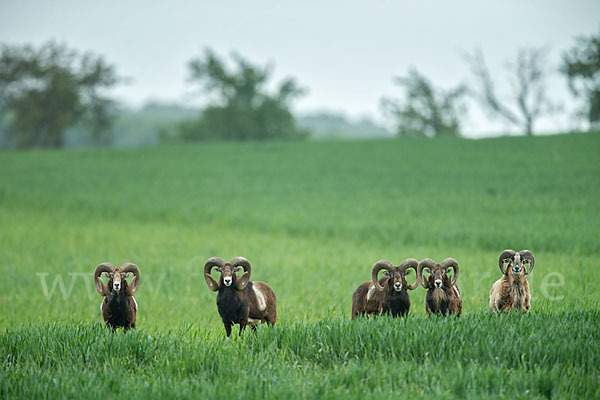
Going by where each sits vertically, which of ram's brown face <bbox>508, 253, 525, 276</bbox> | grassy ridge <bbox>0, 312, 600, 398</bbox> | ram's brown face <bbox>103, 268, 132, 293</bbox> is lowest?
grassy ridge <bbox>0, 312, 600, 398</bbox>

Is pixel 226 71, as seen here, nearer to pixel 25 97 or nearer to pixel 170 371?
pixel 25 97

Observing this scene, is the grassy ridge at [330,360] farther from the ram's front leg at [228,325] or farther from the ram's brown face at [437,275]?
the ram's brown face at [437,275]

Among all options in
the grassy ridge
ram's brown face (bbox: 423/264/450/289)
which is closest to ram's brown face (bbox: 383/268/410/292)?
ram's brown face (bbox: 423/264/450/289)

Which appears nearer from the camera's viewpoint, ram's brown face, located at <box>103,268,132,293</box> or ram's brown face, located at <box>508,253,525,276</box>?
ram's brown face, located at <box>103,268,132,293</box>

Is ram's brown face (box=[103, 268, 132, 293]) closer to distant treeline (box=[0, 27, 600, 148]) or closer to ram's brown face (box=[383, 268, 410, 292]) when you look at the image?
ram's brown face (box=[383, 268, 410, 292])

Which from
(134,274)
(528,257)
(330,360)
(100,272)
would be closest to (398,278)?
(330,360)

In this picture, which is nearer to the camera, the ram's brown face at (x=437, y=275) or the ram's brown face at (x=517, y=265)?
the ram's brown face at (x=437, y=275)

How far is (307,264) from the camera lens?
39.1ft

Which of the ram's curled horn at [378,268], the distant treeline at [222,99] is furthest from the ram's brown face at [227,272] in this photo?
the distant treeline at [222,99]

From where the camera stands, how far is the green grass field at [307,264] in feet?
15.4

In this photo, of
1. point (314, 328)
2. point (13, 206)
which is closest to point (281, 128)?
point (13, 206)

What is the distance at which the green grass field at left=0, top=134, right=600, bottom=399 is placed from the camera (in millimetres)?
4684

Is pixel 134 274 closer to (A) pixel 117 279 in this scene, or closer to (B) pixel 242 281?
(A) pixel 117 279

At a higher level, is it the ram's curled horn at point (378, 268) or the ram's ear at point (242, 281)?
the ram's curled horn at point (378, 268)
